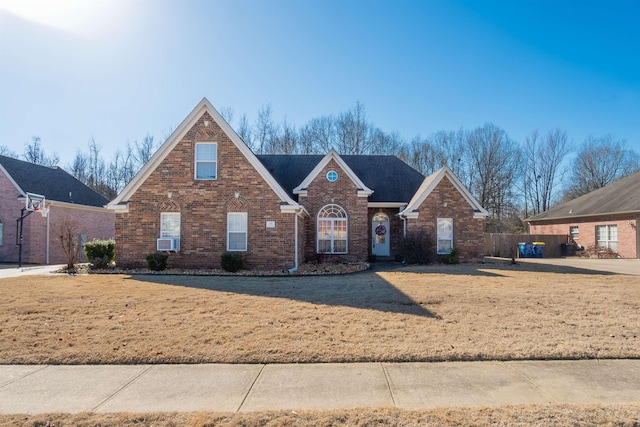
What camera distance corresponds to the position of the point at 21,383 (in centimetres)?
460

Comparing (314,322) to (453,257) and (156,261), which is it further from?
(453,257)

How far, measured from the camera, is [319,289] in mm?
10766

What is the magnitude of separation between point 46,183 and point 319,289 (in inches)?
910

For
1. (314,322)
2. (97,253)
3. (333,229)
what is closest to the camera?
(314,322)

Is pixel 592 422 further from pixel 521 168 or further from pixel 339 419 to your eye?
pixel 521 168

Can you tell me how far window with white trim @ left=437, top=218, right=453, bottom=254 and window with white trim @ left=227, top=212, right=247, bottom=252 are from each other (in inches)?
381

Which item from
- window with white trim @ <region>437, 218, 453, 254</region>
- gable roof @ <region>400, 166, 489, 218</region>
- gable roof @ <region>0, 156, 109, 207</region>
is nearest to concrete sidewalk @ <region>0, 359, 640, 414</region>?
gable roof @ <region>400, 166, 489, 218</region>

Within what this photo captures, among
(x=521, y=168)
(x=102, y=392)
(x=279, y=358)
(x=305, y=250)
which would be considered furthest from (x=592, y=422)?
(x=521, y=168)

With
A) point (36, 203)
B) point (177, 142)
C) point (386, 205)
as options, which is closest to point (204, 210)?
point (177, 142)

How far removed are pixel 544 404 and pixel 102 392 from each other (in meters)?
4.73

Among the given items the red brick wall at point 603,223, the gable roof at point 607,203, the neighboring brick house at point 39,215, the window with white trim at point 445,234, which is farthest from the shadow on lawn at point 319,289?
the gable roof at point 607,203

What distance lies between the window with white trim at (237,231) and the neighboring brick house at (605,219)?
23.9m

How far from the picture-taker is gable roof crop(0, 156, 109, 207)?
74.3 ft

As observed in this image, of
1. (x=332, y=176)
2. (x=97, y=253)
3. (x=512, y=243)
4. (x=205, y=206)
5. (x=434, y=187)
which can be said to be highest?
(x=332, y=176)
